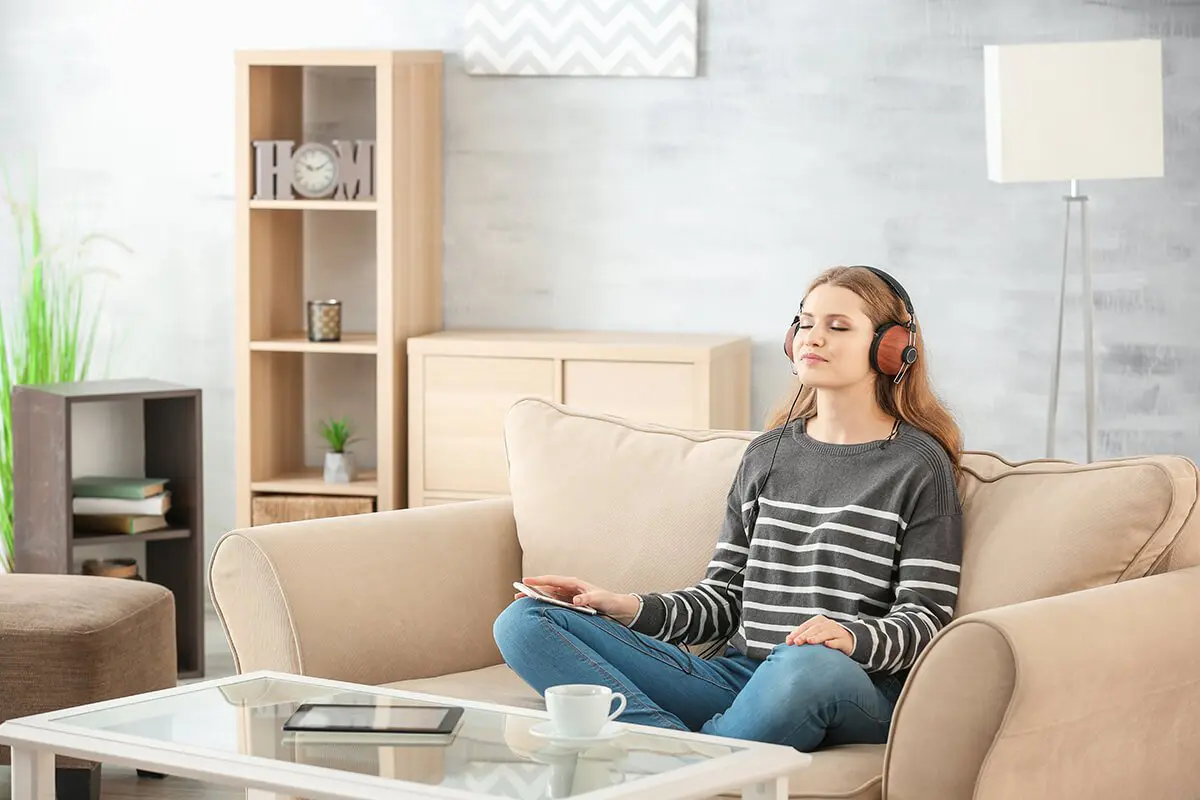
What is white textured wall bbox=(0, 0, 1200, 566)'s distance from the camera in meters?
4.36

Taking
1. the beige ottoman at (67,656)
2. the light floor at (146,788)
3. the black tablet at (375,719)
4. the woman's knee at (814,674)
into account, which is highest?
the woman's knee at (814,674)

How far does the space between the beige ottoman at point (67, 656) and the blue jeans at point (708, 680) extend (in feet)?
3.35

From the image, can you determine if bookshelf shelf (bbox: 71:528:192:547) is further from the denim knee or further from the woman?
the denim knee

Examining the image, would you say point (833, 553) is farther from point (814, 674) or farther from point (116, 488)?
point (116, 488)

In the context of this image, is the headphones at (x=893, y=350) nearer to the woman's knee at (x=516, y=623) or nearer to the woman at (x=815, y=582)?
the woman at (x=815, y=582)

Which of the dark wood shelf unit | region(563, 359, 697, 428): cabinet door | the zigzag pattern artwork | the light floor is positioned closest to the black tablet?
the light floor

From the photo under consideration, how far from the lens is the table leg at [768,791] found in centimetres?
195

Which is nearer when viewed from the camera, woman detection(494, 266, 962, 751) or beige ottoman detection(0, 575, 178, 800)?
woman detection(494, 266, 962, 751)

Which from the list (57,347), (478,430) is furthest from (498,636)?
(57,347)

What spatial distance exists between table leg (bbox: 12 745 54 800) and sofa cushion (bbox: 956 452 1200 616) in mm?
1302

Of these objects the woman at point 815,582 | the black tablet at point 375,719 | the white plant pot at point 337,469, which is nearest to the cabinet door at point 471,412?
the white plant pot at point 337,469

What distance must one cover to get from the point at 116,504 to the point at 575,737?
2.62 metres

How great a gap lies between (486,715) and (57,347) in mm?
3049

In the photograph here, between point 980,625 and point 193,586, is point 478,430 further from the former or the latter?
point 980,625
